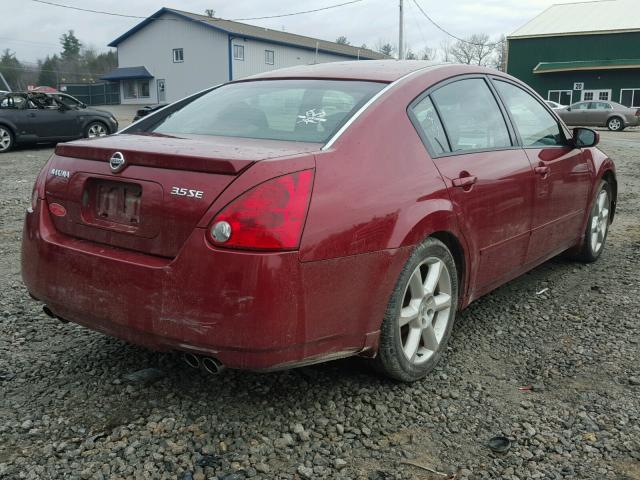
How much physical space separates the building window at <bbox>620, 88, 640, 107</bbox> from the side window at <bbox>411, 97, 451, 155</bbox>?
42744 mm

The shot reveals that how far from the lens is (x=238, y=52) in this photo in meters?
44.0

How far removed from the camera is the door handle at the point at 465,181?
3.21 metres

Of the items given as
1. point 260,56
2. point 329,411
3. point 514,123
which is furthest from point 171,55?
point 329,411

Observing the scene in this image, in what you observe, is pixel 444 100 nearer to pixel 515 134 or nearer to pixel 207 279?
pixel 515 134

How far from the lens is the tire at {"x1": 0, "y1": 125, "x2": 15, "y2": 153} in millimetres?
14438

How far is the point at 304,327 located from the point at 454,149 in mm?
1454

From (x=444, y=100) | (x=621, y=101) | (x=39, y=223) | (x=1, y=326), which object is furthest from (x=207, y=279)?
(x=621, y=101)

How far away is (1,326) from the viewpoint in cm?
378

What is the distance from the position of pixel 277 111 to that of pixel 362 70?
0.60 metres

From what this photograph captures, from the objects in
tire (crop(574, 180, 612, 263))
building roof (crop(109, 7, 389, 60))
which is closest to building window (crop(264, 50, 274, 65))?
building roof (crop(109, 7, 389, 60))

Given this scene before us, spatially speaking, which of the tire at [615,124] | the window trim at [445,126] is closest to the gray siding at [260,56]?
the tire at [615,124]

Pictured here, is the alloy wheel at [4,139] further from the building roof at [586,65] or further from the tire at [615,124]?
the building roof at [586,65]

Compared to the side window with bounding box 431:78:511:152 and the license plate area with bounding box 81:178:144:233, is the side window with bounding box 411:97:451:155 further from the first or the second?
the license plate area with bounding box 81:178:144:233

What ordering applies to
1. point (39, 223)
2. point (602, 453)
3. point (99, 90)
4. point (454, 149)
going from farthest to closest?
point (99, 90) < point (454, 149) < point (39, 223) < point (602, 453)
